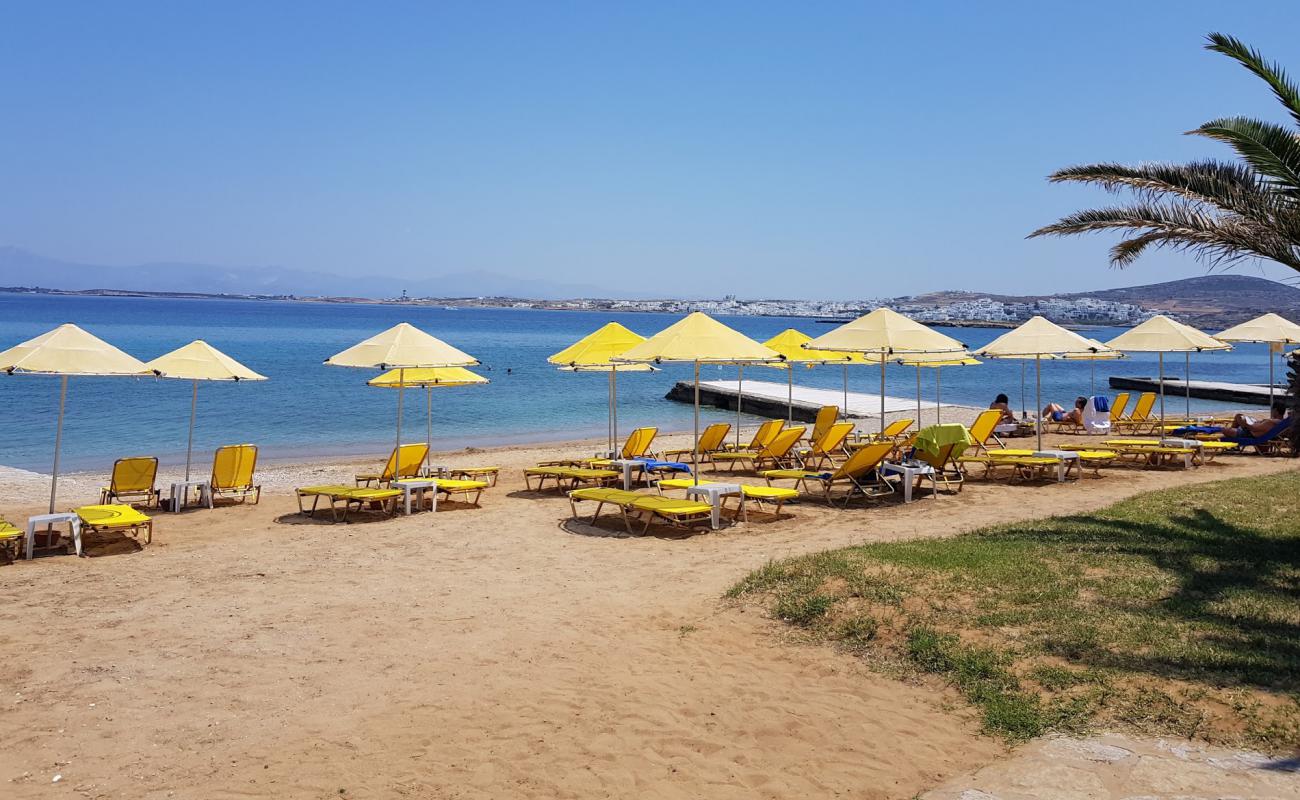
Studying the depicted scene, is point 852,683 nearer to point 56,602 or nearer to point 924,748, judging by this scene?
point 924,748

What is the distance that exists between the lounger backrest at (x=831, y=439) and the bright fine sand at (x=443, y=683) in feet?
16.8

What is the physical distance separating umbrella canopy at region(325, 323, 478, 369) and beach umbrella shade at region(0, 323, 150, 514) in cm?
238

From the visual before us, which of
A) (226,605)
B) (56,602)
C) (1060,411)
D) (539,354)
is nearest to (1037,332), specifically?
(1060,411)

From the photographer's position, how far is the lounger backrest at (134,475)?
38.0 feet

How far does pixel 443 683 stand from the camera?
18.0ft

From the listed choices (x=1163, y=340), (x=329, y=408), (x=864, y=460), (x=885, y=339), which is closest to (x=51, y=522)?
(x=864, y=460)

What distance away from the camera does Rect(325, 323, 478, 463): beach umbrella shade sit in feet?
38.7

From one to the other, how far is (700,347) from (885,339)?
9.53 feet

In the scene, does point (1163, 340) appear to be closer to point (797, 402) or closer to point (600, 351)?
point (600, 351)

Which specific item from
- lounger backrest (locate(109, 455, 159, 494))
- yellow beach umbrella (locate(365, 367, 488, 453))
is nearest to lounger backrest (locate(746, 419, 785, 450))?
yellow beach umbrella (locate(365, 367, 488, 453))

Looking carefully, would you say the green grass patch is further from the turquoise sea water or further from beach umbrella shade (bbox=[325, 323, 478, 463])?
the turquoise sea water

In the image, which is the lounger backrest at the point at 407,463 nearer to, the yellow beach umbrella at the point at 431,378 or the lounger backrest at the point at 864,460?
the yellow beach umbrella at the point at 431,378

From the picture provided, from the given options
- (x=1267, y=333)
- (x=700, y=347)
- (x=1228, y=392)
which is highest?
(x=1267, y=333)

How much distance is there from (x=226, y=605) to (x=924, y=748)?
17.0 feet
